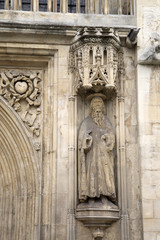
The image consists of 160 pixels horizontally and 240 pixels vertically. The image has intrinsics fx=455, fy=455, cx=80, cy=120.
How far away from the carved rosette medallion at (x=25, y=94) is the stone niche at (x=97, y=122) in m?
0.70

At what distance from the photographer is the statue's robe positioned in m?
6.93

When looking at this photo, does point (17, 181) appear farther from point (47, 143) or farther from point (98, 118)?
point (98, 118)

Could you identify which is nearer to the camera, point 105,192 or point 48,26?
point 105,192

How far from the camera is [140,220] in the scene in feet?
22.8

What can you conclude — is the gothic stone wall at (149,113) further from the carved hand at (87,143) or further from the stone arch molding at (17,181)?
the stone arch molding at (17,181)

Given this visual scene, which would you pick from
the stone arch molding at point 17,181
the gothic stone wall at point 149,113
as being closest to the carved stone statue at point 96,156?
the gothic stone wall at point 149,113

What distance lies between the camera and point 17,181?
24.3 feet

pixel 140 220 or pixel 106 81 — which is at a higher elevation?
pixel 106 81

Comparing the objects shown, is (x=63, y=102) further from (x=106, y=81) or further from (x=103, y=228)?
(x=103, y=228)

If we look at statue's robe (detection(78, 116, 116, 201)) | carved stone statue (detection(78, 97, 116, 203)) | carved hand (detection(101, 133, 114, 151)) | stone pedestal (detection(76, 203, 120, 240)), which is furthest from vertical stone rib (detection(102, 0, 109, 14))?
stone pedestal (detection(76, 203, 120, 240))

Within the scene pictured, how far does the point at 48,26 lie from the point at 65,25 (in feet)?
0.93

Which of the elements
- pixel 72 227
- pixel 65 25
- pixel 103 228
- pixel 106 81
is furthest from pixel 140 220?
pixel 65 25

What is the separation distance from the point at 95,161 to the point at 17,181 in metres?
1.35

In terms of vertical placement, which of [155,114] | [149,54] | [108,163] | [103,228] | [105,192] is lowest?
[103,228]
